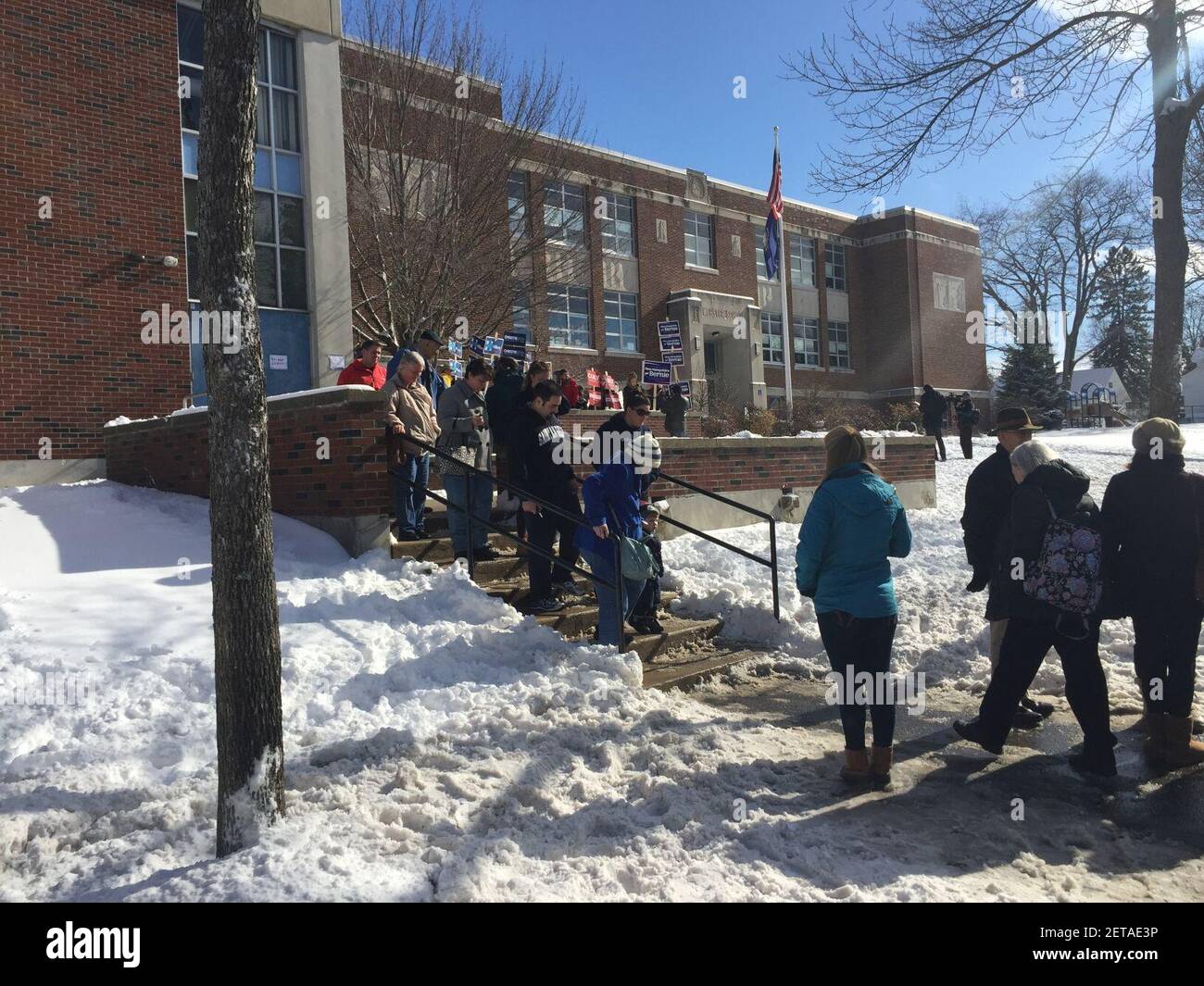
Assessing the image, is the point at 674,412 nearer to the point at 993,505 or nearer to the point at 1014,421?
the point at 1014,421

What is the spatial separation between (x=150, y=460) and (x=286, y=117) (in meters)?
7.15

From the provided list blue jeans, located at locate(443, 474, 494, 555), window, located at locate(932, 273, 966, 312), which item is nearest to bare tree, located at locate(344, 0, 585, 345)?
blue jeans, located at locate(443, 474, 494, 555)

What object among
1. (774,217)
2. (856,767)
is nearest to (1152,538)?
(856,767)

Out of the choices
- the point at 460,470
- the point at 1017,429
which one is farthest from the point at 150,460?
the point at 1017,429

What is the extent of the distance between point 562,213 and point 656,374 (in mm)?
9128

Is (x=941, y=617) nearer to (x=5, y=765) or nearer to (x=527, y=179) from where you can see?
(x=5, y=765)

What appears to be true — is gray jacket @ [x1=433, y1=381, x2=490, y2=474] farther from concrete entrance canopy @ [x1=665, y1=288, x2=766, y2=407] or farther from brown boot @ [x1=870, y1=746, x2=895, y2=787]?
concrete entrance canopy @ [x1=665, y1=288, x2=766, y2=407]

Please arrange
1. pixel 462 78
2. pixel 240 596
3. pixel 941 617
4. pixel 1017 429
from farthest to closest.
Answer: pixel 462 78 < pixel 941 617 < pixel 1017 429 < pixel 240 596

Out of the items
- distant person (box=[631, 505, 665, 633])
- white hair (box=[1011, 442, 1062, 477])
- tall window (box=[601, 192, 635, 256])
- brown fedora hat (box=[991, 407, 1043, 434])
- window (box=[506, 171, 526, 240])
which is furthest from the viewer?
tall window (box=[601, 192, 635, 256])

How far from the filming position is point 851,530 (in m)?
4.68

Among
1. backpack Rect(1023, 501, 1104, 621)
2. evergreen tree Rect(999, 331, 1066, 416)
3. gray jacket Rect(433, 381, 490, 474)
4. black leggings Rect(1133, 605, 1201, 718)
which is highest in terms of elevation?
evergreen tree Rect(999, 331, 1066, 416)

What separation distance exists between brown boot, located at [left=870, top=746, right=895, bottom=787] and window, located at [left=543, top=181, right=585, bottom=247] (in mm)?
16598

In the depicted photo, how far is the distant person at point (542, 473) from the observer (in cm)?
706

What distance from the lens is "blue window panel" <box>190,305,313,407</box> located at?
13477 millimetres
